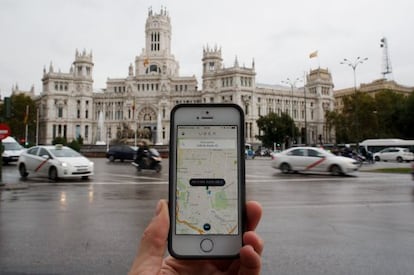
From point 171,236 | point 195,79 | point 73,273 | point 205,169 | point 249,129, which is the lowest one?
point 73,273

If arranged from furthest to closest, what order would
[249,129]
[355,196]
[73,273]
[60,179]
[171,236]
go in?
1. [249,129]
2. [60,179]
3. [355,196]
4. [73,273]
5. [171,236]

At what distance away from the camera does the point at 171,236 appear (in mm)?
2104

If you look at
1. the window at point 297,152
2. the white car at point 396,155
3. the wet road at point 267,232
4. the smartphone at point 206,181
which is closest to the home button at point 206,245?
the smartphone at point 206,181

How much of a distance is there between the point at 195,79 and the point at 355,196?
296 ft

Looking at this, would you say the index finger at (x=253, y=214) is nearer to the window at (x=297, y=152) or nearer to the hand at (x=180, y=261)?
the hand at (x=180, y=261)

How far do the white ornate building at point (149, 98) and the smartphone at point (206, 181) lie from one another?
86.8 meters

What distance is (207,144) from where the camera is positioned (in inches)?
94.0

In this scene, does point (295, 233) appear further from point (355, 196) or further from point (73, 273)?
point (355, 196)

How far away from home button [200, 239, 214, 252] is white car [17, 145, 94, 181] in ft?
49.7

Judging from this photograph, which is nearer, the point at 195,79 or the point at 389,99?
the point at 389,99

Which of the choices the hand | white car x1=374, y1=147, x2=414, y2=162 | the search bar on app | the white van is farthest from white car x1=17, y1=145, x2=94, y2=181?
white car x1=374, y1=147, x2=414, y2=162

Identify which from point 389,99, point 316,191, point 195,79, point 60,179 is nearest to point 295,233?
point 316,191

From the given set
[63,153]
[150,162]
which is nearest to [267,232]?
[63,153]

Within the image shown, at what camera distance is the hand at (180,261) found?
1809 millimetres
